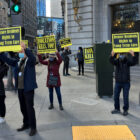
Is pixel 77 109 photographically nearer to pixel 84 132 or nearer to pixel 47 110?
pixel 47 110

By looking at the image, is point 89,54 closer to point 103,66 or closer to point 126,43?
point 103,66

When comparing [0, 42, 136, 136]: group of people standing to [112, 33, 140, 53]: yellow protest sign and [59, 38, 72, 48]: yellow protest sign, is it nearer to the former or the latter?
[112, 33, 140, 53]: yellow protest sign

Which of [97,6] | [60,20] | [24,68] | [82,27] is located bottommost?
[24,68]

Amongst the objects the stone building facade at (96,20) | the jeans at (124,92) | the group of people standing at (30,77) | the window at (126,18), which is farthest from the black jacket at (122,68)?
the stone building facade at (96,20)

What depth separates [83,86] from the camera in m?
9.23

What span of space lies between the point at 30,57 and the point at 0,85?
1313 mm

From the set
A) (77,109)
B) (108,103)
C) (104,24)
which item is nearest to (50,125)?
(77,109)

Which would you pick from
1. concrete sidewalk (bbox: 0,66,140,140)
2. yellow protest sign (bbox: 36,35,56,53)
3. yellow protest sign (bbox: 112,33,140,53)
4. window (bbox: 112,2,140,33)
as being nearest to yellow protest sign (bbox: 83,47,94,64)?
concrete sidewalk (bbox: 0,66,140,140)

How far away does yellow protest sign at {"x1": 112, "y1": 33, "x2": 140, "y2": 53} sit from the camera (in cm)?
523

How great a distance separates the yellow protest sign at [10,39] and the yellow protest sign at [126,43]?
2.41m

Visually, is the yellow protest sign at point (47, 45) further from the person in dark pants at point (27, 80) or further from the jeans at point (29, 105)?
the jeans at point (29, 105)

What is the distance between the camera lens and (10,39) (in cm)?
481

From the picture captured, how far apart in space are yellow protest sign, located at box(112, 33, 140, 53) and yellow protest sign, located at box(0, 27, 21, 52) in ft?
7.92

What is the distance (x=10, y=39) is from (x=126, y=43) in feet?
9.55
